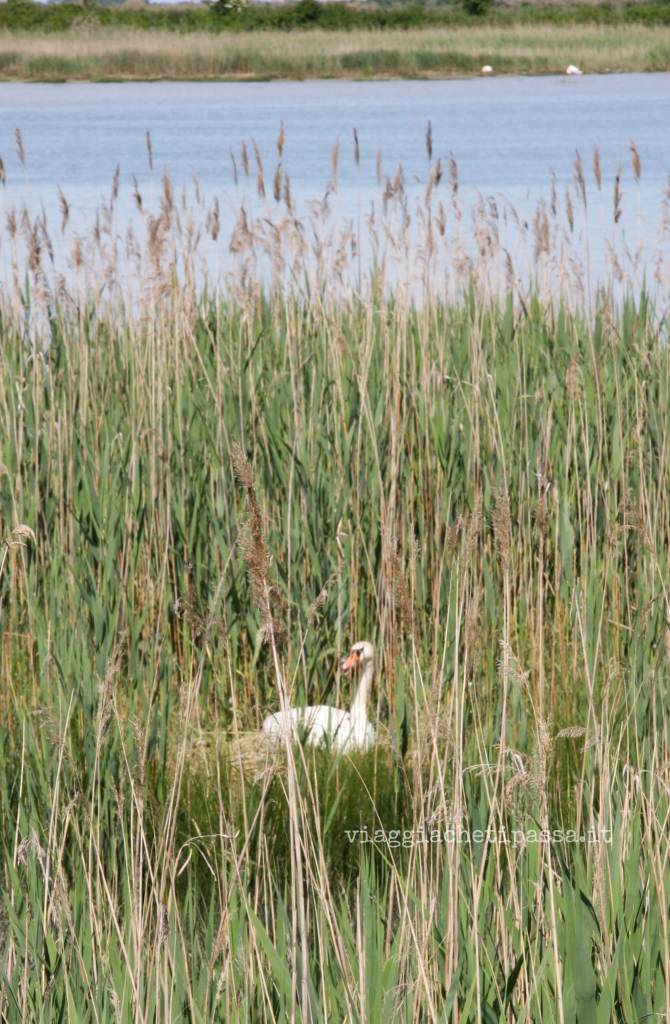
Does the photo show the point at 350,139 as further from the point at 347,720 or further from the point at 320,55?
the point at 347,720

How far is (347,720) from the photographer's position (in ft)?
9.87

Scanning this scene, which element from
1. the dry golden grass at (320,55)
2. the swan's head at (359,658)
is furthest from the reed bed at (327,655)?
the dry golden grass at (320,55)

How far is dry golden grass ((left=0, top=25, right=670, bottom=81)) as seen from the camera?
3341cm

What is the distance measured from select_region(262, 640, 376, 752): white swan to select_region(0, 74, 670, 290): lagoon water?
7.20ft

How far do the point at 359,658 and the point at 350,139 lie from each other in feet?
59.3

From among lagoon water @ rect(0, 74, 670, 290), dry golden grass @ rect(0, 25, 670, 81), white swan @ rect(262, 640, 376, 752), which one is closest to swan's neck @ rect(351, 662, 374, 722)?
white swan @ rect(262, 640, 376, 752)

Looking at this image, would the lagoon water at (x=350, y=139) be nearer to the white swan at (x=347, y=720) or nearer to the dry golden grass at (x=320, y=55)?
the dry golden grass at (x=320, y=55)

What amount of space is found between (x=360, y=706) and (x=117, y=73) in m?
33.1

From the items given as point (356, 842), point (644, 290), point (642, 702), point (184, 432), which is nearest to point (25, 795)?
point (356, 842)

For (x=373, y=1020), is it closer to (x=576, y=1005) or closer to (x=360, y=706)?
(x=576, y=1005)

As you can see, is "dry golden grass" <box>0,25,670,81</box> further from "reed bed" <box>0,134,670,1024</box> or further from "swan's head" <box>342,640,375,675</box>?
"swan's head" <box>342,640,375,675</box>

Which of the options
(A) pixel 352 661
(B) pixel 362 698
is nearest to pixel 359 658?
(A) pixel 352 661

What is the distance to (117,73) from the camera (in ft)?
111

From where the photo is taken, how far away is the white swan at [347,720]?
2.80m
